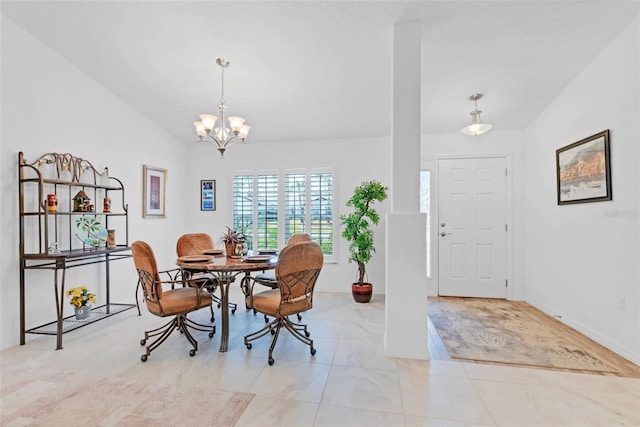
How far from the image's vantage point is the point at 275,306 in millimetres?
2428

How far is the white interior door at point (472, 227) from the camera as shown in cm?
419

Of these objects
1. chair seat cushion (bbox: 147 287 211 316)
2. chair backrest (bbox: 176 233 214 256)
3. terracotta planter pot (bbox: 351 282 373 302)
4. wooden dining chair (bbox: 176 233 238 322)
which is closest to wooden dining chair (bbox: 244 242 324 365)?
chair seat cushion (bbox: 147 287 211 316)

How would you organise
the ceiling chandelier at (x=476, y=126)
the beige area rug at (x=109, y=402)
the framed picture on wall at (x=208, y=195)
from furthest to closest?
the framed picture on wall at (x=208, y=195) → the ceiling chandelier at (x=476, y=126) → the beige area rug at (x=109, y=402)

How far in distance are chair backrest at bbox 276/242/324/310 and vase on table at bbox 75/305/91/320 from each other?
7.37 feet

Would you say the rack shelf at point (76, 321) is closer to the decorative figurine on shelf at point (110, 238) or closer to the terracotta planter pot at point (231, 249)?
the decorative figurine on shelf at point (110, 238)

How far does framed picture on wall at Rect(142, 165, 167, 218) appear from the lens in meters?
4.19

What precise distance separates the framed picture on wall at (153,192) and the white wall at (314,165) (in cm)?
61

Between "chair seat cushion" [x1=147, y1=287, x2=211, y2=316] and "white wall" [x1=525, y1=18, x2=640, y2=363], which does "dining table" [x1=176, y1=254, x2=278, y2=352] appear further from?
"white wall" [x1=525, y1=18, x2=640, y2=363]

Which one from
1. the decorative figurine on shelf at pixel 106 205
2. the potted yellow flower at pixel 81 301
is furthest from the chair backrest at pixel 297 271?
the decorative figurine on shelf at pixel 106 205

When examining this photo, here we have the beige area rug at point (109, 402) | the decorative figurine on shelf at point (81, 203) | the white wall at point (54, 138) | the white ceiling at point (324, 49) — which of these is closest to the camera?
the beige area rug at point (109, 402)

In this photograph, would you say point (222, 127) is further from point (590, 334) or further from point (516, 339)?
point (590, 334)

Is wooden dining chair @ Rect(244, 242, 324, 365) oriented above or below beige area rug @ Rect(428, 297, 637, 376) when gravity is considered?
above

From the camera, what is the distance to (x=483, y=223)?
13.9 ft

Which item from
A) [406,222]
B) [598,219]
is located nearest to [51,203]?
[406,222]
